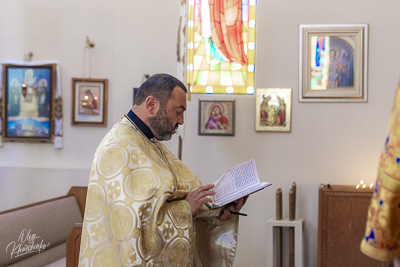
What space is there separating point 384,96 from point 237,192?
3.41 m

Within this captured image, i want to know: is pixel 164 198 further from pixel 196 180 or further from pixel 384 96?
pixel 384 96

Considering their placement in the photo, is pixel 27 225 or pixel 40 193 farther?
pixel 40 193

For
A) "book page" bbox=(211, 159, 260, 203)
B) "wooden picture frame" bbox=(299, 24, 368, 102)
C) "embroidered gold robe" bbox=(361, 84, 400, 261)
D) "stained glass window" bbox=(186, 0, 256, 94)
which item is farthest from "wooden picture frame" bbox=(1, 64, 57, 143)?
"embroidered gold robe" bbox=(361, 84, 400, 261)

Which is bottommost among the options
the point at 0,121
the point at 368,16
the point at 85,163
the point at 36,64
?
the point at 85,163

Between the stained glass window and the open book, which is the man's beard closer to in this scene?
the open book

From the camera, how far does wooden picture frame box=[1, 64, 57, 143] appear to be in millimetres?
6512

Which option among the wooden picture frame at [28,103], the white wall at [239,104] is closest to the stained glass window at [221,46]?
the white wall at [239,104]

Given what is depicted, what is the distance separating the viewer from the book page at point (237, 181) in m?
3.12

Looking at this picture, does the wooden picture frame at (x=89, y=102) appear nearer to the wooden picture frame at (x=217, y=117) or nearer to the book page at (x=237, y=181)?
the wooden picture frame at (x=217, y=117)

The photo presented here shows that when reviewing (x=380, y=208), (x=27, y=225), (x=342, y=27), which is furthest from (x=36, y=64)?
(x=380, y=208)

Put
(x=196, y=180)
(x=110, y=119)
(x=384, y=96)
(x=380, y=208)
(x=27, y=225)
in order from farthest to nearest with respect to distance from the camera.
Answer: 1. (x=110, y=119)
2. (x=384, y=96)
3. (x=27, y=225)
4. (x=196, y=180)
5. (x=380, y=208)

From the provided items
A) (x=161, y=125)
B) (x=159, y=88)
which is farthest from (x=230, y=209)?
(x=159, y=88)

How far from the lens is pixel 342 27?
19.5ft

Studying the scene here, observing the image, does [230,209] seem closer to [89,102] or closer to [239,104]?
[239,104]
